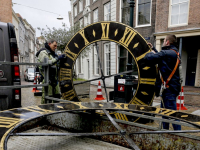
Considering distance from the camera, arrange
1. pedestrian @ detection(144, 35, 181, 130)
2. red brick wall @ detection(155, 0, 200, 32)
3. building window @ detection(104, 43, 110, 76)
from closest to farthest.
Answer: pedestrian @ detection(144, 35, 181, 130)
red brick wall @ detection(155, 0, 200, 32)
building window @ detection(104, 43, 110, 76)

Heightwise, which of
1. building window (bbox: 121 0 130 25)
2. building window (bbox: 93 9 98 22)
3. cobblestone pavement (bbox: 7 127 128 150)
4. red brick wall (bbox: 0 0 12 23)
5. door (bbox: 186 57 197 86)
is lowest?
cobblestone pavement (bbox: 7 127 128 150)

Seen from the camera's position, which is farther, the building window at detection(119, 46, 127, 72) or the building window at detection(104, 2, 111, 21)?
the building window at detection(104, 2, 111, 21)

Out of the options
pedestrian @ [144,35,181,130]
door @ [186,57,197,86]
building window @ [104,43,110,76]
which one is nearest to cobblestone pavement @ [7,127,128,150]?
pedestrian @ [144,35,181,130]

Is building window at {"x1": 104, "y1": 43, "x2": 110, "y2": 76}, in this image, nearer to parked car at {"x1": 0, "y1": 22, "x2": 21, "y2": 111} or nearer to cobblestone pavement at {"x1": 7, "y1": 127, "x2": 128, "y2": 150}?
parked car at {"x1": 0, "y1": 22, "x2": 21, "y2": 111}

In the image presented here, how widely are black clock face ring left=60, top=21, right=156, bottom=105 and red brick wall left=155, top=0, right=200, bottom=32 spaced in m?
8.48

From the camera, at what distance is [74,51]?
3617 mm

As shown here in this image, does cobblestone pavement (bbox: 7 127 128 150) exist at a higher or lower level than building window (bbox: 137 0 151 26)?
lower

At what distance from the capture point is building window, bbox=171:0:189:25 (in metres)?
9.90

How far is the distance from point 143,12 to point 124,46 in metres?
9.21

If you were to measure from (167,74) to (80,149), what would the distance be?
1.83 meters

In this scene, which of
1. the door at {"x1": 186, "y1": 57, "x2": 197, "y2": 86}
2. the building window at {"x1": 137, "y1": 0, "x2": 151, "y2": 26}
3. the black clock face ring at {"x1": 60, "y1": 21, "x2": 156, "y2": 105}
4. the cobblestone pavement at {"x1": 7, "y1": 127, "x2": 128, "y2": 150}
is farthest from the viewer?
the door at {"x1": 186, "y1": 57, "x2": 197, "y2": 86}

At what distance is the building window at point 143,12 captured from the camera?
11005 mm

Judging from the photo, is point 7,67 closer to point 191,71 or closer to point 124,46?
point 124,46

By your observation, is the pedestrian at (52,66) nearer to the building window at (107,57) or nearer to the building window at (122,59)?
the building window at (122,59)
